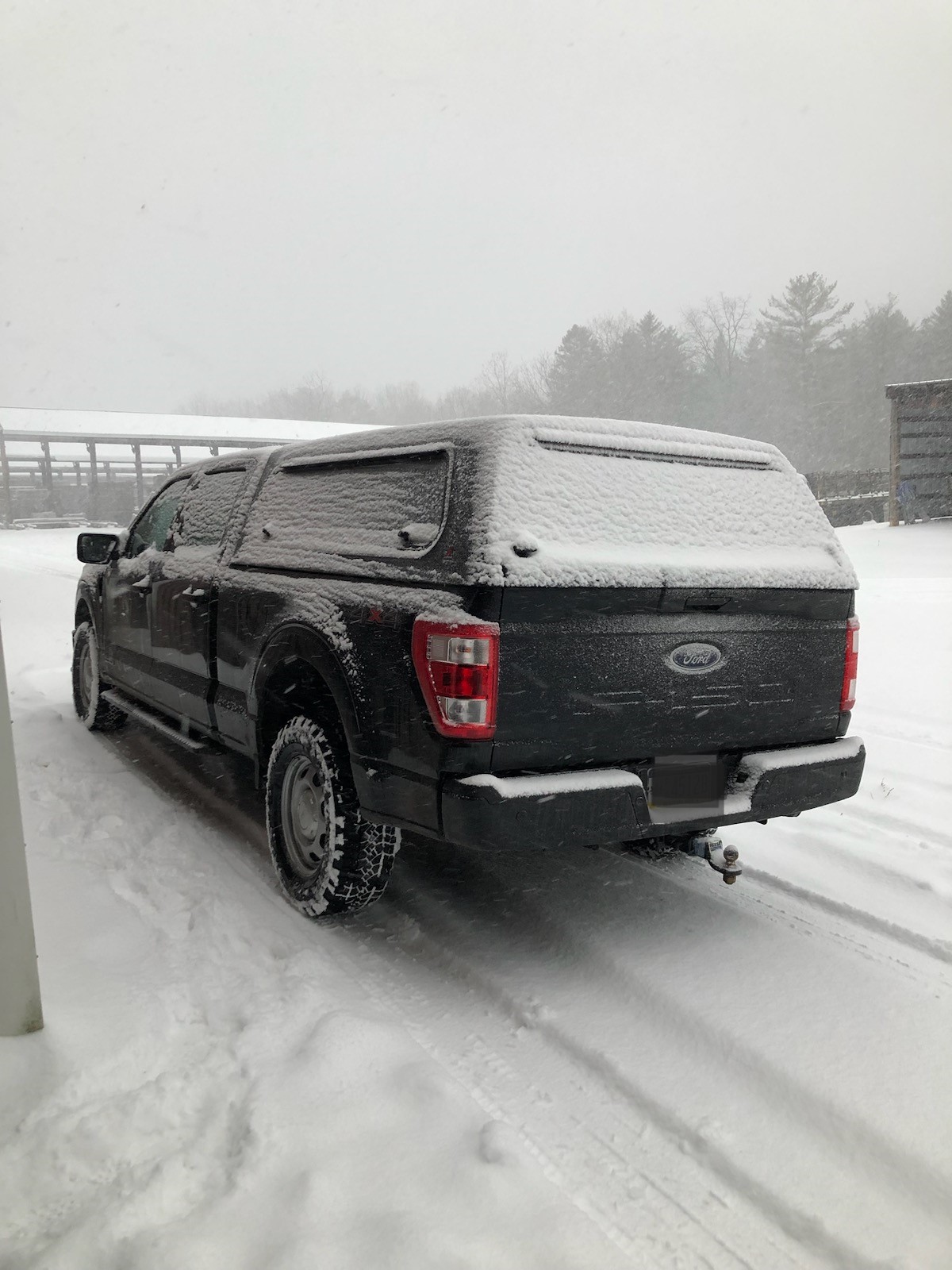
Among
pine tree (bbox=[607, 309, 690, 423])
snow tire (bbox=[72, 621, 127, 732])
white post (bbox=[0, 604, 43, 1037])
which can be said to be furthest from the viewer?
pine tree (bbox=[607, 309, 690, 423])

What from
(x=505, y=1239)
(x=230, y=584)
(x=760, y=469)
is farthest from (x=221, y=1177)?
(x=760, y=469)

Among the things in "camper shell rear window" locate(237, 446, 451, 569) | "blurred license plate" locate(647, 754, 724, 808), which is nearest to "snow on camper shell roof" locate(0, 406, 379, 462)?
"camper shell rear window" locate(237, 446, 451, 569)

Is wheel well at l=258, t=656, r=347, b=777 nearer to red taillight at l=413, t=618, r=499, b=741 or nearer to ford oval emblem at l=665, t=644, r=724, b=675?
red taillight at l=413, t=618, r=499, b=741

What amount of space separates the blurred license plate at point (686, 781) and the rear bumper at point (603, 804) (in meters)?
0.03

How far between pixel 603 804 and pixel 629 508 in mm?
1030

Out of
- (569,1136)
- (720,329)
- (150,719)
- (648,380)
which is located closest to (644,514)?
(569,1136)

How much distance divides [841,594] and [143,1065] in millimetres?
2836

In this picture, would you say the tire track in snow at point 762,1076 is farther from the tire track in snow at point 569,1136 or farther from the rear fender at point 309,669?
the rear fender at point 309,669

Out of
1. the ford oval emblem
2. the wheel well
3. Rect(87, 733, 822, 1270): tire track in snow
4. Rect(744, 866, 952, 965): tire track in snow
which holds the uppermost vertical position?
the ford oval emblem

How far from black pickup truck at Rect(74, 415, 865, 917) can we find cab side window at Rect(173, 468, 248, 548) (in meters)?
0.70

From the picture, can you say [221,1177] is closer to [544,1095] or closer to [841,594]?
[544,1095]

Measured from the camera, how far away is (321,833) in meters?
3.49

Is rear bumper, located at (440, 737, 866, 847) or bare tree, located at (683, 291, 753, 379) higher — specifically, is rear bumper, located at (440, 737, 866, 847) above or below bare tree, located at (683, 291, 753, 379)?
below

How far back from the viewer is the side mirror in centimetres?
575
